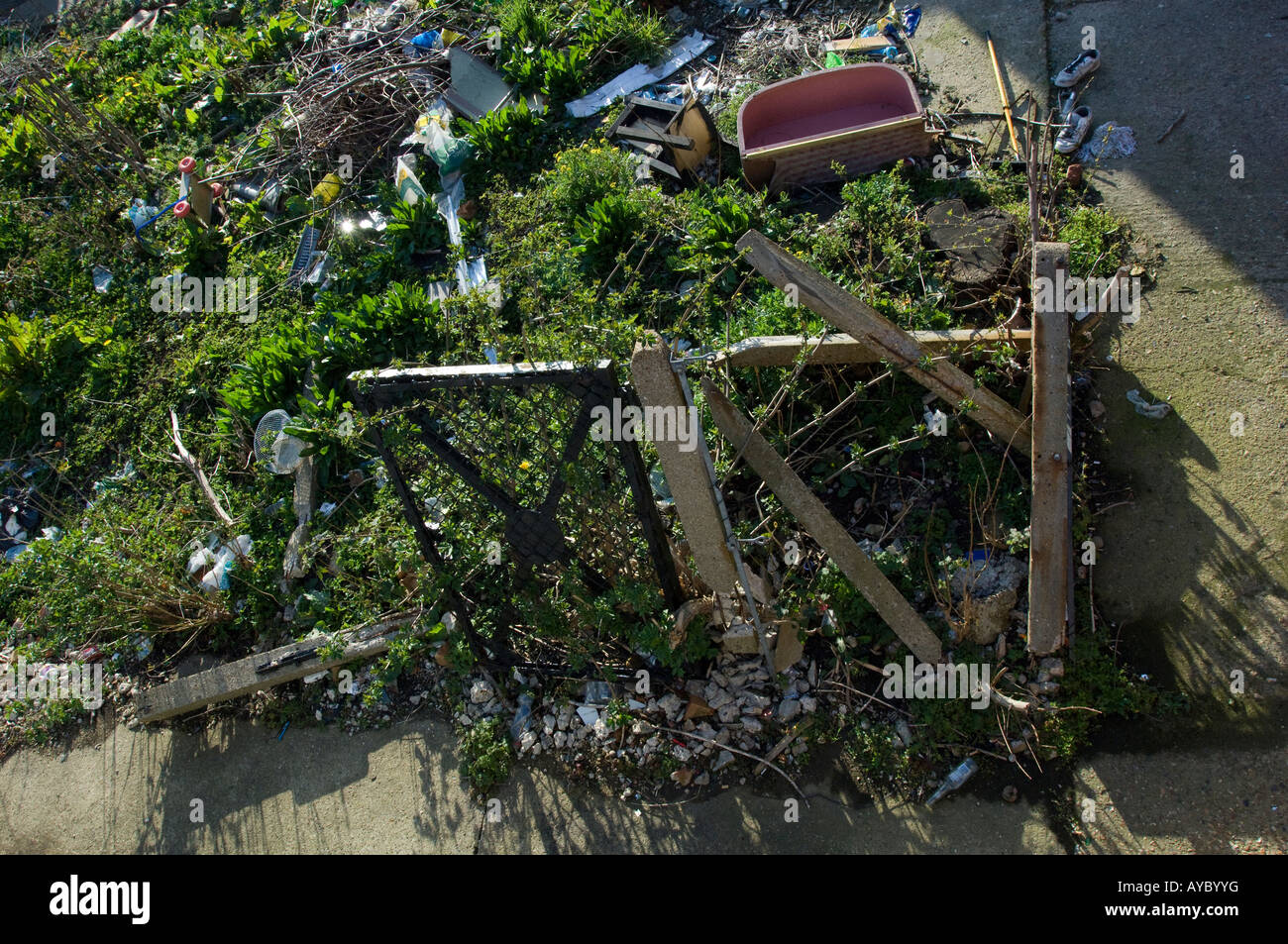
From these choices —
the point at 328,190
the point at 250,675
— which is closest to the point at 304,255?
the point at 328,190

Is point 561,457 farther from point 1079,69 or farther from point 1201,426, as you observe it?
point 1079,69

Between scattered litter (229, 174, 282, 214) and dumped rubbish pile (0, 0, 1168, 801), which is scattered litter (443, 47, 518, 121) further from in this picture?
scattered litter (229, 174, 282, 214)

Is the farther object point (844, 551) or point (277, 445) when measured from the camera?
point (277, 445)

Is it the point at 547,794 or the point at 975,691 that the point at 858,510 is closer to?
the point at 975,691
